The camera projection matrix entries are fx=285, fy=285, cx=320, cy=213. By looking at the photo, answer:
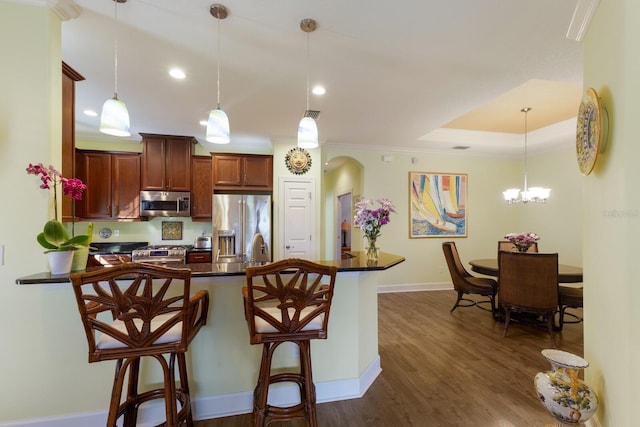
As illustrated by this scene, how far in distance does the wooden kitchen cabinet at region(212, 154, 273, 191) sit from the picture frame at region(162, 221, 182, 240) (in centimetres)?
101

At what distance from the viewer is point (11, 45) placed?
1632mm

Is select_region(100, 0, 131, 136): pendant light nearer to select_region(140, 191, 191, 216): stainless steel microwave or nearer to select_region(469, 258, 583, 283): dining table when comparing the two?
select_region(140, 191, 191, 216): stainless steel microwave

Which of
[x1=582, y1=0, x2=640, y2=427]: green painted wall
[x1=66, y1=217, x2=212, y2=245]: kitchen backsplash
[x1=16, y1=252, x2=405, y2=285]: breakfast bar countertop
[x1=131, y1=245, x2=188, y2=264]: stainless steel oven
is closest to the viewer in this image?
[x1=582, y1=0, x2=640, y2=427]: green painted wall

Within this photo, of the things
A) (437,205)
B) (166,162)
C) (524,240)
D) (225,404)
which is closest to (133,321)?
(225,404)

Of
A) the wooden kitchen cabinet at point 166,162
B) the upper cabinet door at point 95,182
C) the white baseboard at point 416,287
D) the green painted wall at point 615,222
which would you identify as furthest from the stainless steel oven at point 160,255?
the green painted wall at point 615,222

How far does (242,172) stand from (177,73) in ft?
6.86

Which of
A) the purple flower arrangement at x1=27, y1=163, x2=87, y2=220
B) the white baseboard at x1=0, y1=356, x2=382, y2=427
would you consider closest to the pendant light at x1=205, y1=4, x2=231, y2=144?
the purple flower arrangement at x1=27, y1=163, x2=87, y2=220

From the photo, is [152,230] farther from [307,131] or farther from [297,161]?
[307,131]

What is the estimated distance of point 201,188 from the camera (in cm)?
462

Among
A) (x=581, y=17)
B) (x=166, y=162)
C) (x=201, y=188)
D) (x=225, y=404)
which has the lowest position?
(x=225, y=404)

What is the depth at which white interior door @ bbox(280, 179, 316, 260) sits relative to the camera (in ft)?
15.0

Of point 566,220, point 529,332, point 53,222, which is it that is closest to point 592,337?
point 529,332

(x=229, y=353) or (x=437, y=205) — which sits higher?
(x=437, y=205)

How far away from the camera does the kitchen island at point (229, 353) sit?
5.59ft
